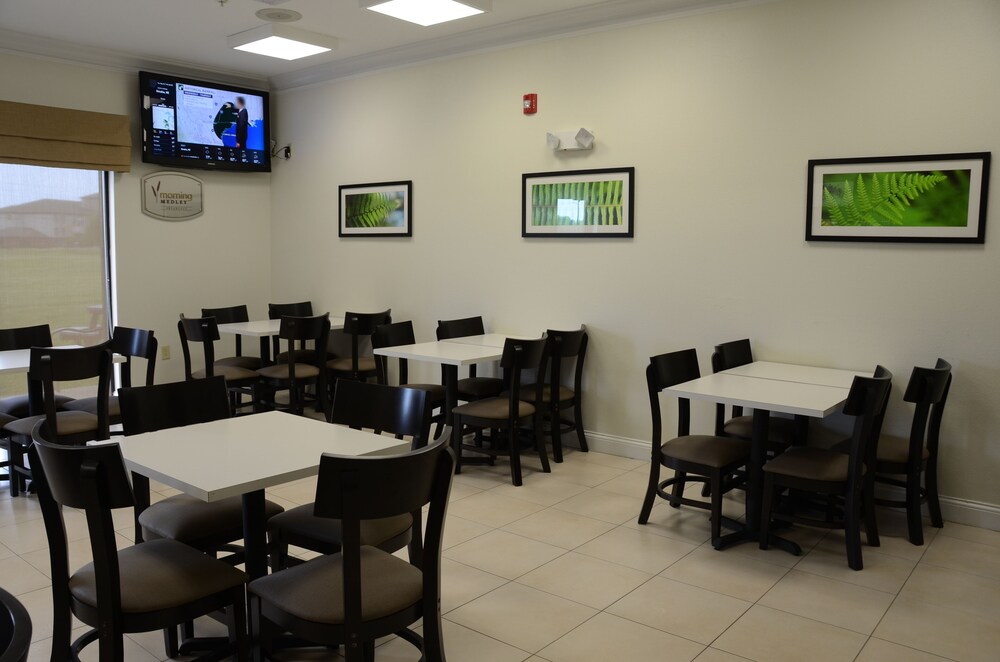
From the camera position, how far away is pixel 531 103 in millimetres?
5430

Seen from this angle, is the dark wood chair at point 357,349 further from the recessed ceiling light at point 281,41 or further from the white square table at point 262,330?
the recessed ceiling light at point 281,41

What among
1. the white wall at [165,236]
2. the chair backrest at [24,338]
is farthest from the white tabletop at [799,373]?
the white wall at [165,236]

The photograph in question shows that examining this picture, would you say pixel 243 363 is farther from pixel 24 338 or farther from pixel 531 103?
pixel 531 103

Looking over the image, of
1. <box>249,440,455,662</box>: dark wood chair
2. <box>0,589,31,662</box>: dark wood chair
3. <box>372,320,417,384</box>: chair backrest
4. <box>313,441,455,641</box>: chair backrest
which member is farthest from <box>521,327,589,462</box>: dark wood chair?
<box>0,589,31,662</box>: dark wood chair

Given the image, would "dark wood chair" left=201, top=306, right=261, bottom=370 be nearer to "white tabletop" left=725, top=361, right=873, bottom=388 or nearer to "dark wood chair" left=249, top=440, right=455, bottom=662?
"white tabletop" left=725, top=361, right=873, bottom=388

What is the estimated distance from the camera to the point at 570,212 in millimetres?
5301

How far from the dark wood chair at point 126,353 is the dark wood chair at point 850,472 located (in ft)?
11.2

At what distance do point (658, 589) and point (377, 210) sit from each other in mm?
4247

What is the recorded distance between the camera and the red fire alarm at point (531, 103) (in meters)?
5.42

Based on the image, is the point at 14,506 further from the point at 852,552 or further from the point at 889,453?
the point at 889,453

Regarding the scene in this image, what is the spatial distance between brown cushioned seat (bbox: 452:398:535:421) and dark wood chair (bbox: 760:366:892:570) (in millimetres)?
1568

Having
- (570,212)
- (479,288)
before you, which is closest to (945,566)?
(570,212)

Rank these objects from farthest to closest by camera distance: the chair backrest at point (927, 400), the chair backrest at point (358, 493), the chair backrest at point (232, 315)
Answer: the chair backrest at point (232, 315) → the chair backrest at point (927, 400) → the chair backrest at point (358, 493)

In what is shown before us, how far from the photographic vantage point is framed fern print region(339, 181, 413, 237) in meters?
6.30
